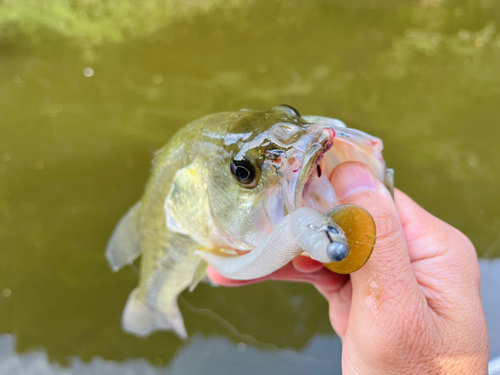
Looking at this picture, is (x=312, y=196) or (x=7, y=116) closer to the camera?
(x=312, y=196)

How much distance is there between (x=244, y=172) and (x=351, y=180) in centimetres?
26

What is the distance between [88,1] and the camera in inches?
112

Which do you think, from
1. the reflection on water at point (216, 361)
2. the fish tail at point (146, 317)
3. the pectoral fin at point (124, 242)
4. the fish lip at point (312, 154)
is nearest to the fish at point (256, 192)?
the fish lip at point (312, 154)

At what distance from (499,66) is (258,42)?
2.21 m

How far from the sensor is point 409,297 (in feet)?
2.27

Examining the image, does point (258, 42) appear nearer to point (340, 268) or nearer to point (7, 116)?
point (7, 116)

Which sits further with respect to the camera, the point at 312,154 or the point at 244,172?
the point at 244,172

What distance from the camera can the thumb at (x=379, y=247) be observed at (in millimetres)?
678

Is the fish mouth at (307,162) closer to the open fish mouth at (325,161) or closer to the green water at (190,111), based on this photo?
the open fish mouth at (325,161)

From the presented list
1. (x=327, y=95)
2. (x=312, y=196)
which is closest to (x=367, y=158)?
(x=312, y=196)

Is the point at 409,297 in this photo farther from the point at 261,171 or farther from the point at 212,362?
the point at 212,362

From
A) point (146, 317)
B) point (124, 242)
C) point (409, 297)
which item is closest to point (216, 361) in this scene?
point (146, 317)

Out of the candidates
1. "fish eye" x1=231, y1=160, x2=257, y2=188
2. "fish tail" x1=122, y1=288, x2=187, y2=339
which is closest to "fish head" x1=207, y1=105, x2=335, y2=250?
"fish eye" x1=231, y1=160, x2=257, y2=188

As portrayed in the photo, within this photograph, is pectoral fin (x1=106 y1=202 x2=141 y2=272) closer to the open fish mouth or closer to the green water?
the green water
